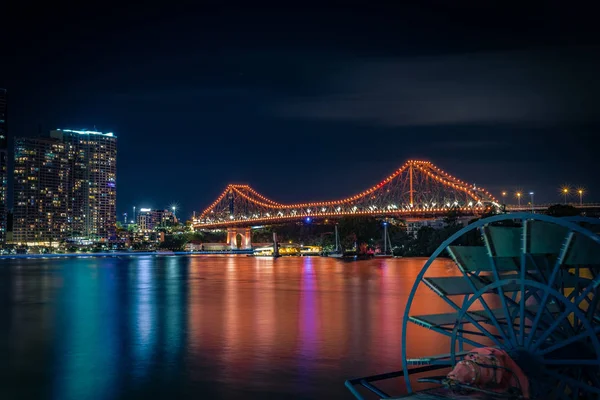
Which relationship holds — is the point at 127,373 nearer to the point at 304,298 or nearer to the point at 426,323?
the point at 426,323

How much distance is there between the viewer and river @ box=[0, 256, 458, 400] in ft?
45.9

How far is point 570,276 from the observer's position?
1146 cm

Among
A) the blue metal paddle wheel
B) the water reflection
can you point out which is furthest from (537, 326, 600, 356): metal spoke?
the water reflection

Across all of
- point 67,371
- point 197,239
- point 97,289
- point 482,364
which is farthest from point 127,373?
point 197,239

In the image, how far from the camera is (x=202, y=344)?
762 inches

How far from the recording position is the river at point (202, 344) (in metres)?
14.0

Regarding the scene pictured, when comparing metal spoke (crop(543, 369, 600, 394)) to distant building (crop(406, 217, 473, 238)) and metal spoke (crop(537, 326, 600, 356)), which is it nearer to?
metal spoke (crop(537, 326, 600, 356))

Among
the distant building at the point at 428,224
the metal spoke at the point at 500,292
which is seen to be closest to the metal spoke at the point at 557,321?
the metal spoke at the point at 500,292

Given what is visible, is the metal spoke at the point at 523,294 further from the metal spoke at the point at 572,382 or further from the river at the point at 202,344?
the river at the point at 202,344

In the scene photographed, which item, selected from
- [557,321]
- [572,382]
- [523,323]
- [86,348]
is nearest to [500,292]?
[523,323]

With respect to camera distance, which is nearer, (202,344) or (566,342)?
(566,342)

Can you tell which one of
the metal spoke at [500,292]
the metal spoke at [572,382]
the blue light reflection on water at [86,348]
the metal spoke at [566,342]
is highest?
the metal spoke at [500,292]

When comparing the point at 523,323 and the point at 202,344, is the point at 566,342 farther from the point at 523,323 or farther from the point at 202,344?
the point at 202,344

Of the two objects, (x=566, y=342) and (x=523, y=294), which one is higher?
(x=523, y=294)
